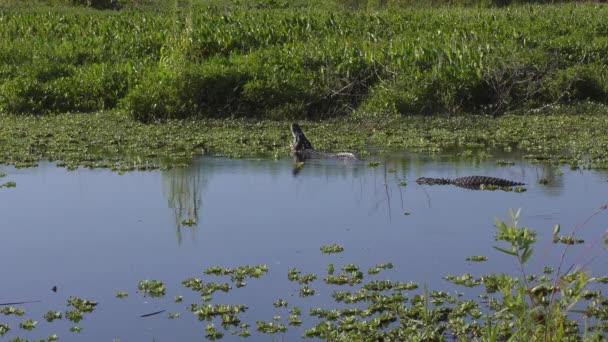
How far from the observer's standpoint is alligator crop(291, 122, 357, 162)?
1041 centimetres

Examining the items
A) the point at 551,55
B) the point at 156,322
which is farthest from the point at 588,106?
the point at 156,322

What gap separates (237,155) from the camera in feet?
35.3

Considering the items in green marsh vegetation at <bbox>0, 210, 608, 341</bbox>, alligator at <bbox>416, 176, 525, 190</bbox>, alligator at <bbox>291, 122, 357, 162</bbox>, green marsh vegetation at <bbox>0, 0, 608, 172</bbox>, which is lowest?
green marsh vegetation at <bbox>0, 210, 608, 341</bbox>

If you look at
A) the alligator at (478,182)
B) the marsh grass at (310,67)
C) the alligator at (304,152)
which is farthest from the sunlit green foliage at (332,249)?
the marsh grass at (310,67)

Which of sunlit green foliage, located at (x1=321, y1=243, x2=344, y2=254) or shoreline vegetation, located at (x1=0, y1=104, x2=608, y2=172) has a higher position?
shoreline vegetation, located at (x1=0, y1=104, x2=608, y2=172)

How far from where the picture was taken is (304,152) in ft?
35.1

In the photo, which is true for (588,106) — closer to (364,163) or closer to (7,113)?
(364,163)

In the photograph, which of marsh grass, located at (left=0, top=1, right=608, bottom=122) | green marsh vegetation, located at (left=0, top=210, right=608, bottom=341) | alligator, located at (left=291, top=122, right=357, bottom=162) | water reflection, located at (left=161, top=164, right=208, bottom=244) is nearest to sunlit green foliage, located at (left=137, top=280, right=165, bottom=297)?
green marsh vegetation, located at (left=0, top=210, right=608, bottom=341)

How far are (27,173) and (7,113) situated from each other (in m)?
3.84

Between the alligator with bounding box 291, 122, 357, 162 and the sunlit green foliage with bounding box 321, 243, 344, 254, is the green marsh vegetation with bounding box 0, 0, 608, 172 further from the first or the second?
the sunlit green foliage with bounding box 321, 243, 344, 254

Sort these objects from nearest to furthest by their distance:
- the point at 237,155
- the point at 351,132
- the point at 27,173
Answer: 1. the point at 27,173
2. the point at 237,155
3. the point at 351,132

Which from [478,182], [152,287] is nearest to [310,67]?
[478,182]

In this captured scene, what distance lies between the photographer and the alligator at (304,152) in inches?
410

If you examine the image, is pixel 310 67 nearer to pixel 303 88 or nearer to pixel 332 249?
pixel 303 88
